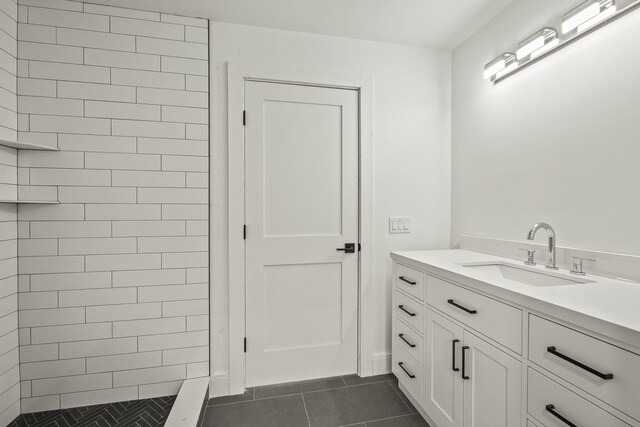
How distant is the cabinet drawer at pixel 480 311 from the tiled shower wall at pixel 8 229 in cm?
236

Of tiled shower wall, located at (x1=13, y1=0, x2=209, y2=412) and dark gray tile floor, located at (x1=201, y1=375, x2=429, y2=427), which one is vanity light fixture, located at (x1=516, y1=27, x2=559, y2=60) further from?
dark gray tile floor, located at (x1=201, y1=375, x2=429, y2=427)

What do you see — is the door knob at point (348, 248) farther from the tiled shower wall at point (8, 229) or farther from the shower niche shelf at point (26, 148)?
the tiled shower wall at point (8, 229)

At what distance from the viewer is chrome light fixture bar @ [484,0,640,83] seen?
4.35ft

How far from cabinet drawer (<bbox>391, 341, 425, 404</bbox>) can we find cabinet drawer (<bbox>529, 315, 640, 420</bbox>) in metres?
0.86

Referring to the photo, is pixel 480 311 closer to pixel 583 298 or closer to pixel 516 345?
pixel 516 345

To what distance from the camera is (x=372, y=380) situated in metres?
2.23

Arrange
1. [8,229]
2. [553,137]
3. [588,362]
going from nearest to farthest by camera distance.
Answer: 1. [588,362]
2. [553,137]
3. [8,229]

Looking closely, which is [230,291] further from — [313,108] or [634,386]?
[634,386]

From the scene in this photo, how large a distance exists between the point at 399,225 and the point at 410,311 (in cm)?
66

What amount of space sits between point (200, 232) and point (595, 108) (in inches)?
87.8

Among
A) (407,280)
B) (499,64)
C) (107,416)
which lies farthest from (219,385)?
(499,64)

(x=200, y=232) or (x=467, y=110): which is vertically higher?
(x=467, y=110)

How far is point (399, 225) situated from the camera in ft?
7.70

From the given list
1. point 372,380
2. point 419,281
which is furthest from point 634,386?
point 372,380
